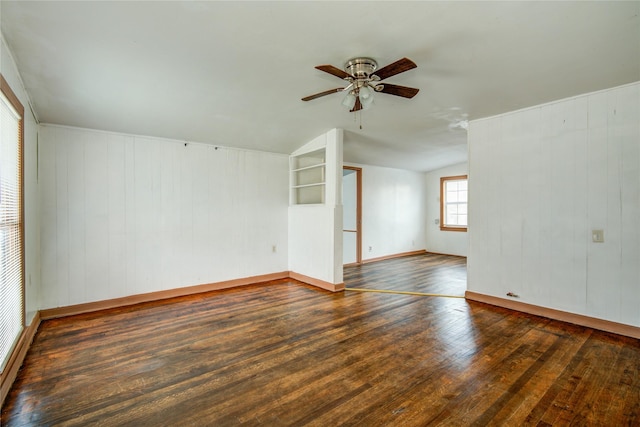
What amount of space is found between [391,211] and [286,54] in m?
5.42

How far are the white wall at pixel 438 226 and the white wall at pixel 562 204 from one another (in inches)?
144

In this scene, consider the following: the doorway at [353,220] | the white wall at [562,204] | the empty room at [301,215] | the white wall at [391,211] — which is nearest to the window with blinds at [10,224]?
the empty room at [301,215]

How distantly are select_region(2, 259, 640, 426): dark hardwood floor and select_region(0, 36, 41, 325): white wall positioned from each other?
398 millimetres

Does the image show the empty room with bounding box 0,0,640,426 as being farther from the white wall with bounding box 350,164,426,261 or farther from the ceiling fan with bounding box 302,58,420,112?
the white wall with bounding box 350,164,426,261

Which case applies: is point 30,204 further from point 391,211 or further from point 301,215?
point 391,211

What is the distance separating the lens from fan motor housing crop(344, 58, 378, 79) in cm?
249

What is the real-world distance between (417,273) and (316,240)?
2.20 m

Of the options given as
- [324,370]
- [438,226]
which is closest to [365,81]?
[324,370]

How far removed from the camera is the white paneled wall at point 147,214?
3447 mm

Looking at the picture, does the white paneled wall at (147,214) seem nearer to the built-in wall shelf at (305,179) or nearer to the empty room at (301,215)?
the empty room at (301,215)

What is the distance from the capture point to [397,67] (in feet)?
7.23

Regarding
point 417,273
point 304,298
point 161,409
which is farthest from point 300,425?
point 417,273

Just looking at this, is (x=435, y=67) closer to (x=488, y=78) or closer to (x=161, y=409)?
(x=488, y=78)

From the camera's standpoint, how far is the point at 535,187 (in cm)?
344
